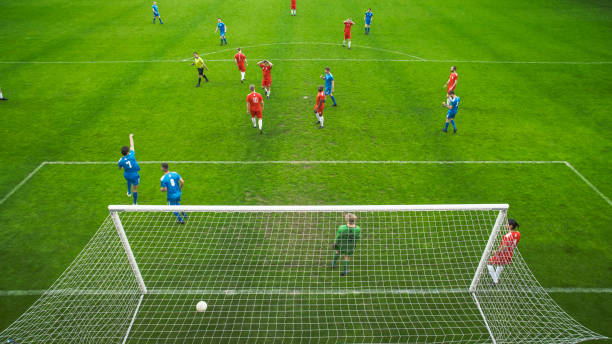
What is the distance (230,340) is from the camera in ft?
21.8

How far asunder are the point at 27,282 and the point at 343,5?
27.8m

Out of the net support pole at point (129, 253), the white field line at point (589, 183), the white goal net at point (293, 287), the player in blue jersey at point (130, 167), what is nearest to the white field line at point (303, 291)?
the white goal net at point (293, 287)

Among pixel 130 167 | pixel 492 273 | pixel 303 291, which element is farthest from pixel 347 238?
pixel 130 167

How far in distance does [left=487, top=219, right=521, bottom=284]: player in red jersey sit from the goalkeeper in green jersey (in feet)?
8.87

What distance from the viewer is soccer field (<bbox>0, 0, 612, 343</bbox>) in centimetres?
899

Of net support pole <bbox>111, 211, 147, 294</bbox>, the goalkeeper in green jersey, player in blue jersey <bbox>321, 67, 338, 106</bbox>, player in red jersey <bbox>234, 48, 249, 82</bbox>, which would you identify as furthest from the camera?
player in red jersey <bbox>234, 48, 249, 82</bbox>

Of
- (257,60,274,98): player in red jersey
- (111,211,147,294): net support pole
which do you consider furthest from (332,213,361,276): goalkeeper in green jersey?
(257,60,274,98): player in red jersey

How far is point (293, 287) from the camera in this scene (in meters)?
7.60

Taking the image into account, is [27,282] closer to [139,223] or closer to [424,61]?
[139,223]

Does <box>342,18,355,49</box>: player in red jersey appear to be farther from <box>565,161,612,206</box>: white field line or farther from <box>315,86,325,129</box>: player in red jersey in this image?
<box>565,161,612,206</box>: white field line

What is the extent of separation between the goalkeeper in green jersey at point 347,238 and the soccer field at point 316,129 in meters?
1.49

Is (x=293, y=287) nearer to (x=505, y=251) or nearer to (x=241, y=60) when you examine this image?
(x=505, y=251)

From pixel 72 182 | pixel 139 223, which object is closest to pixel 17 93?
pixel 72 182

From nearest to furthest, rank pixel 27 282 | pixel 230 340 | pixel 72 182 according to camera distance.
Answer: pixel 230 340 → pixel 27 282 → pixel 72 182
